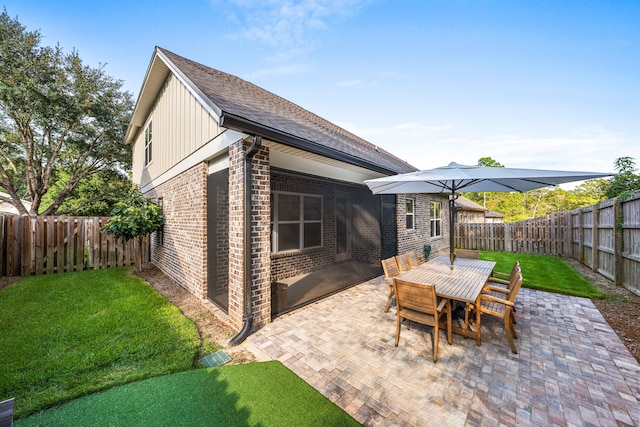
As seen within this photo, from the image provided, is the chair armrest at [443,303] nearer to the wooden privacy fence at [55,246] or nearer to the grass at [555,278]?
the grass at [555,278]

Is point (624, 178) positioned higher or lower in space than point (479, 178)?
higher

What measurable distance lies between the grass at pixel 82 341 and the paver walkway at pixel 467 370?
136 cm

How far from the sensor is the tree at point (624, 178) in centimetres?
862

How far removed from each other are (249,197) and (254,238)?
689 mm

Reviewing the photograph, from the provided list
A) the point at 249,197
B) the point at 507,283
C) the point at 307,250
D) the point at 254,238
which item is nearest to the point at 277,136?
the point at 249,197

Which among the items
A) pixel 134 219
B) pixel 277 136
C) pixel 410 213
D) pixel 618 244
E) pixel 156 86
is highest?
pixel 156 86

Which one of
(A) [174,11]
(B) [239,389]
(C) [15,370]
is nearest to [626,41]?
(B) [239,389]

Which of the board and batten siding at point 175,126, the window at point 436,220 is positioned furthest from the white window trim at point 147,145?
the window at point 436,220

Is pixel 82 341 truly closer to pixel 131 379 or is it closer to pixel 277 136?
pixel 131 379

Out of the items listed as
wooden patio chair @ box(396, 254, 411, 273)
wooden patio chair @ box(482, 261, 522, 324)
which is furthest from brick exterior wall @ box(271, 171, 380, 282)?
wooden patio chair @ box(482, 261, 522, 324)

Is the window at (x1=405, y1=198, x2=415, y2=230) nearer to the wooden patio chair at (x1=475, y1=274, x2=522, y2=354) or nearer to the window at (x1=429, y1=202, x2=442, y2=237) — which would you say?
the window at (x1=429, y1=202, x2=442, y2=237)

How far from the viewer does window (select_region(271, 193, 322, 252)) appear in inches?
272

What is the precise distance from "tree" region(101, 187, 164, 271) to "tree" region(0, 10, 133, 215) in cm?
1222

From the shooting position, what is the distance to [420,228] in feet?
32.9
